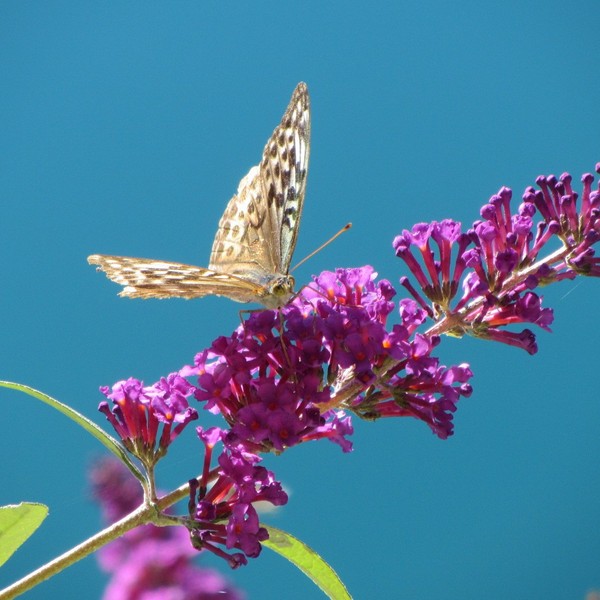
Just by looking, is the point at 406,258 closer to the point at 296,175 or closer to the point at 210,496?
the point at 296,175

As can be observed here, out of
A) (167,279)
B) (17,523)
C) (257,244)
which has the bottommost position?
(17,523)

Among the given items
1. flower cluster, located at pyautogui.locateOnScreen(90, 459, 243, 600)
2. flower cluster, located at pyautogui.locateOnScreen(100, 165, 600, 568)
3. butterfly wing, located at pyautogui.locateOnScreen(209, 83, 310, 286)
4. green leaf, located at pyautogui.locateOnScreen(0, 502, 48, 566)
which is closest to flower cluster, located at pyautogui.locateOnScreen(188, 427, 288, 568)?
flower cluster, located at pyautogui.locateOnScreen(100, 165, 600, 568)

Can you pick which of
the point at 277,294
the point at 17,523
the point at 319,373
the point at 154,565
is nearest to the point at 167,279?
the point at 277,294

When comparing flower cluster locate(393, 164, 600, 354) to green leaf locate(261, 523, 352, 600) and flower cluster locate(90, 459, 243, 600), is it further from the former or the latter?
flower cluster locate(90, 459, 243, 600)

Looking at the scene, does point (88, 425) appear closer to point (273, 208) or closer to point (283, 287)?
point (283, 287)

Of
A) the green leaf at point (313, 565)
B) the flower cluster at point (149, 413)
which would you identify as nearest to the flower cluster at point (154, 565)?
the green leaf at point (313, 565)

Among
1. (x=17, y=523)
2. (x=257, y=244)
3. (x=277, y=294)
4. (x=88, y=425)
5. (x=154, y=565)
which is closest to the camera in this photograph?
(x=17, y=523)

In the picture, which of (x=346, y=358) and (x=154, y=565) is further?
(x=154, y=565)
